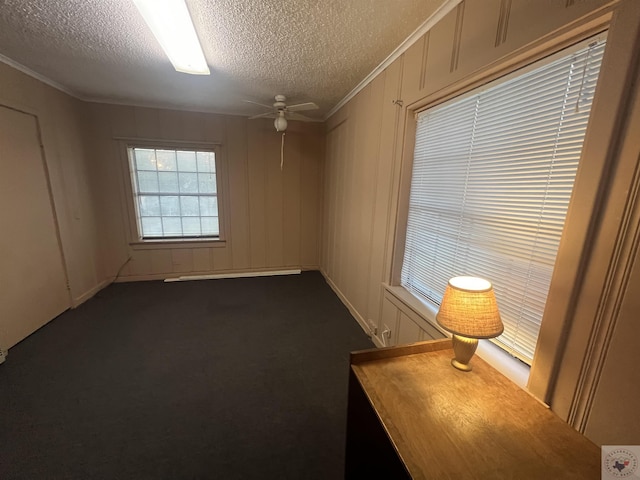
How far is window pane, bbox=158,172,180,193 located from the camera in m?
3.65

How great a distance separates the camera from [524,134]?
1.13 meters

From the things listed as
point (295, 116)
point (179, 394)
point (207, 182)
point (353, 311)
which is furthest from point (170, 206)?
point (353, 311)

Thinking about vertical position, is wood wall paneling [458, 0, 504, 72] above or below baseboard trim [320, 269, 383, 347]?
above

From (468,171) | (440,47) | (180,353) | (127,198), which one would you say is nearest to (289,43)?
(440,47)

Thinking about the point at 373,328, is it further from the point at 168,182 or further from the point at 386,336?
the point at 168,182

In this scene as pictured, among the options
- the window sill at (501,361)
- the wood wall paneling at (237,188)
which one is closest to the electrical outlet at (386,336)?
the window sill at (501,361)

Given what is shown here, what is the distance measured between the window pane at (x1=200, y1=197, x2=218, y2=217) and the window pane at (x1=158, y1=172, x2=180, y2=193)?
387 mm

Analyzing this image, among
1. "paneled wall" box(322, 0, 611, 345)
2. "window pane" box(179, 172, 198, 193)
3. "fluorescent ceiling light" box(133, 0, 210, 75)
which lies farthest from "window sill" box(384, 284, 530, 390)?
"window pane" box(179, 172, 198, 193)

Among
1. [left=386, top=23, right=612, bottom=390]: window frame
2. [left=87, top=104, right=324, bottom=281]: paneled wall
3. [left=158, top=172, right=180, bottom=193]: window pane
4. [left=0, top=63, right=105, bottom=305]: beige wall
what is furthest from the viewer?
[left=158, top=172, right=180, bottom=193]: window pane

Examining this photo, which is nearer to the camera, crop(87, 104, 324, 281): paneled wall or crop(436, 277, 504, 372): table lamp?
crop(436, 277, 504, 372): table lamp

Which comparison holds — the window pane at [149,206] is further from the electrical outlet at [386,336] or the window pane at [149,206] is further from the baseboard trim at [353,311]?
the electrical outlet at [386,336]

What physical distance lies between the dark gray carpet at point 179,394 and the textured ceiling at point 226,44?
8.17ft

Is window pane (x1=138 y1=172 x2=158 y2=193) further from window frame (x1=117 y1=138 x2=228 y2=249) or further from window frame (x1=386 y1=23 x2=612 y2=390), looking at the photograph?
window frame (x1=386 y1=23 x2=612 y2=390)

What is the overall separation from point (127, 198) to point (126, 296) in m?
1.36
